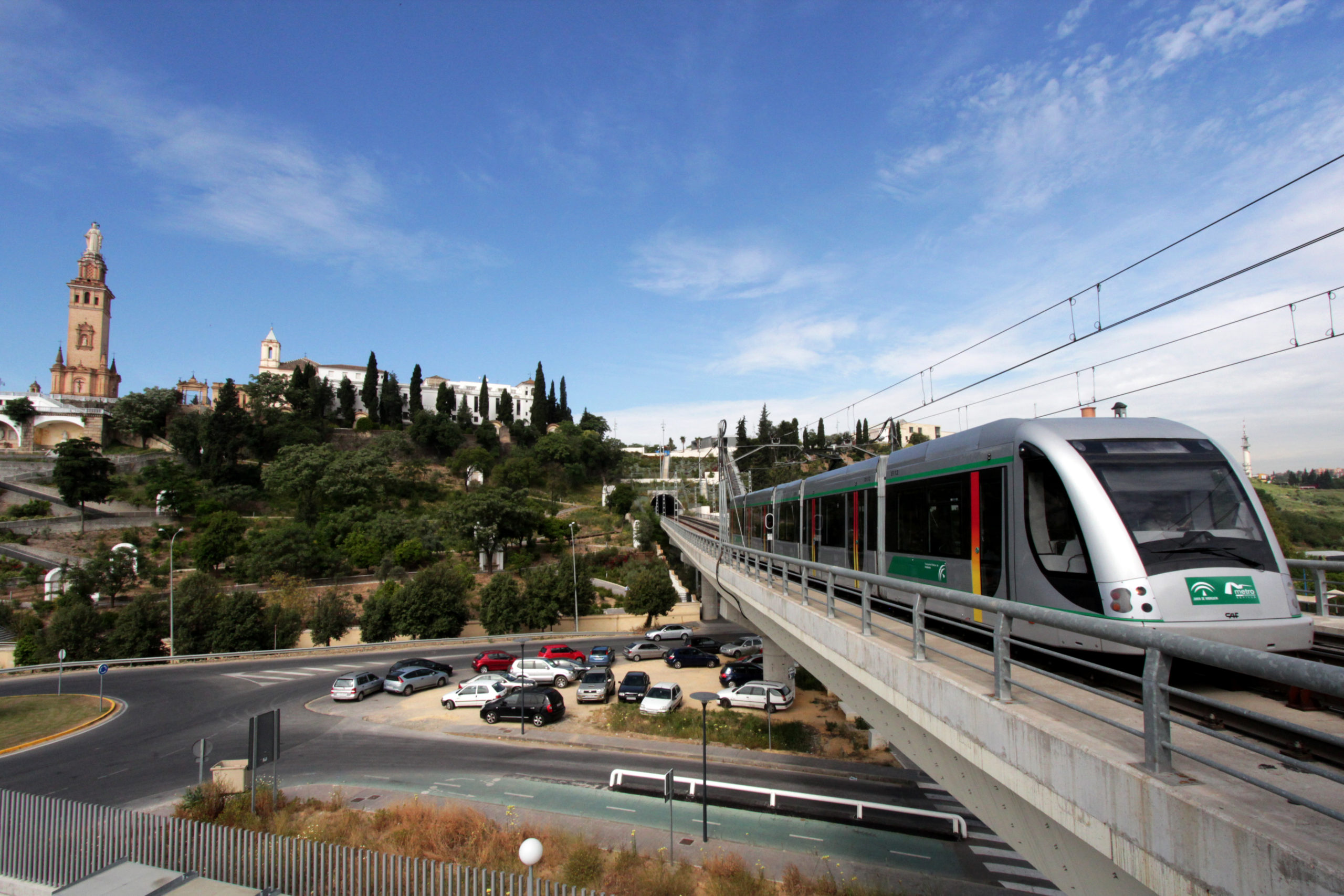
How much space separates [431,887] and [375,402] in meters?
102

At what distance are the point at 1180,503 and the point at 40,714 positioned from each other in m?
35.8

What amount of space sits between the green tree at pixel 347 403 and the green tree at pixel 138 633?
66.7 meters

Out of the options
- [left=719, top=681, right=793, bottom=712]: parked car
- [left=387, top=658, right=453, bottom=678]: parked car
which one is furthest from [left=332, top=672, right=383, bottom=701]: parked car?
[left=719, top=681, right=793, bottom=712]: parked car

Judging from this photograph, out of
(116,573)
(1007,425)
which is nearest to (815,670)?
(1007,425)

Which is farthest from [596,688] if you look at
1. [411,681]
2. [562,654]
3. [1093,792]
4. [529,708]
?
[1093,792]

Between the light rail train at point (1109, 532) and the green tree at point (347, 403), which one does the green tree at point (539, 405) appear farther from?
the light rail train at point (1109, 532)

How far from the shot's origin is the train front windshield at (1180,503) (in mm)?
5820

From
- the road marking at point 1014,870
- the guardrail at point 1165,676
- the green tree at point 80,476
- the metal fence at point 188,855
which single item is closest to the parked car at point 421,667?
the metal fence at point 188,855

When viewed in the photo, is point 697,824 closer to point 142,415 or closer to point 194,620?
point 194,620

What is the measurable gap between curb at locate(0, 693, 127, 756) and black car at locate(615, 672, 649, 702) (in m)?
19.4

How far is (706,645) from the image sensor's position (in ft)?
123

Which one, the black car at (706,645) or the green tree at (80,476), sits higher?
the green tree at (80,476)

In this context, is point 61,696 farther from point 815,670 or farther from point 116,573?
point 815,670

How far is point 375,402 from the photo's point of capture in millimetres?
100438
